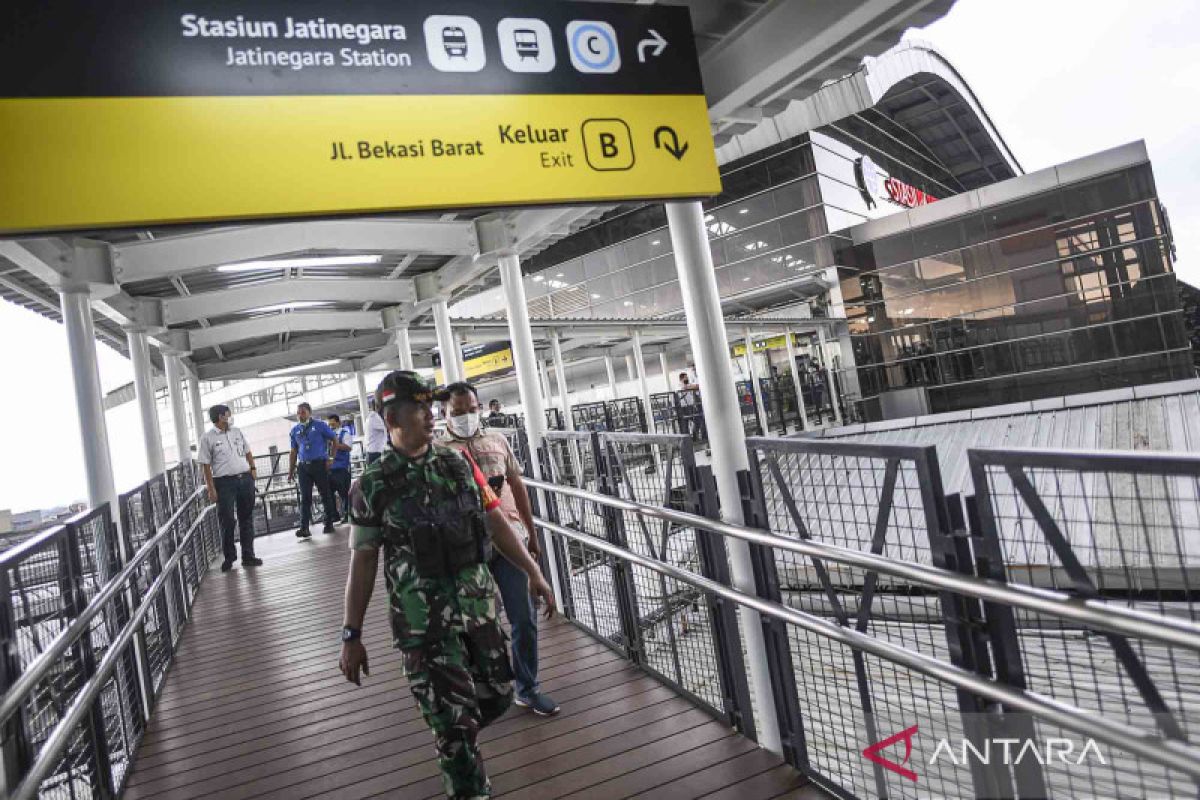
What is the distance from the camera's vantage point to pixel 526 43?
3.29 meters

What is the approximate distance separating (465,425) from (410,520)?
138 cm

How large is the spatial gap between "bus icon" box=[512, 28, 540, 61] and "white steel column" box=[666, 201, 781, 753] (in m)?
1.04

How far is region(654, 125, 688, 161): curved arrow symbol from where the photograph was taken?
349 cm

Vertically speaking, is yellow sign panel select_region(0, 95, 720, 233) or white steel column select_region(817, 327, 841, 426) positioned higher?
yellow sign panel select_region(0, 95, 720, 233)

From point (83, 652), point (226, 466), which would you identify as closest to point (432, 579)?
point (83, 652)

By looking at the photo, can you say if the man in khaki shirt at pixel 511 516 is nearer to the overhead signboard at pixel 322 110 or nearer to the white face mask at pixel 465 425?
the white face mask at pixel 465 425

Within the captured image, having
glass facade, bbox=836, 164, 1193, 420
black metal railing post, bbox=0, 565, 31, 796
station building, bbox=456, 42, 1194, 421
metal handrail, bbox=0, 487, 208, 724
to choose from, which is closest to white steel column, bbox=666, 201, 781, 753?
metal handrail, bbox=0, 487, 208, 724

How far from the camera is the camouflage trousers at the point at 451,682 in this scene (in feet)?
9.14

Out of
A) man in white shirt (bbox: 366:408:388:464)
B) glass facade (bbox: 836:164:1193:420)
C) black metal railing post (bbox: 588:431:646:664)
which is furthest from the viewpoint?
glass facade (bbox: 836:164:1193:420)

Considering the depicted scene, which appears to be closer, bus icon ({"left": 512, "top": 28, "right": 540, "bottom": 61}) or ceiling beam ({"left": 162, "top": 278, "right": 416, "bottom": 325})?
bus icon ({"left": 512, "top": 28, "right": 540, "bottom": 61})

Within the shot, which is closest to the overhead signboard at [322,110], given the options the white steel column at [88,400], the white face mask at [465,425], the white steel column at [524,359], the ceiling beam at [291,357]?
the white face mask at [465,425]

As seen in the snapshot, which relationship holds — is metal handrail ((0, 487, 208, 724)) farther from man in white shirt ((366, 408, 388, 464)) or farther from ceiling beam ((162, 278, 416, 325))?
ceiling beam ((162, 278, 416, 325))

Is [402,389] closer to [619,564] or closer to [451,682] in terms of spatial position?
[451,682]

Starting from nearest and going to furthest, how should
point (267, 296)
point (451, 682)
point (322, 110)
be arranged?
point (451, 682) < point (322, 110) < point (267, 296)
